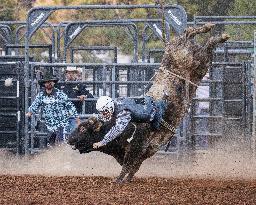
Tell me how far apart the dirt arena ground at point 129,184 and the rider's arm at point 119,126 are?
632mm

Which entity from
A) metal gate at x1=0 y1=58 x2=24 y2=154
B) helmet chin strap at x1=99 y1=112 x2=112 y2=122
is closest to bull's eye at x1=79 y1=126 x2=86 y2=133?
helmet chin strap at x1=99 y1=112 x2=112 y2=122

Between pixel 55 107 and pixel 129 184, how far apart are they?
3.84 meters

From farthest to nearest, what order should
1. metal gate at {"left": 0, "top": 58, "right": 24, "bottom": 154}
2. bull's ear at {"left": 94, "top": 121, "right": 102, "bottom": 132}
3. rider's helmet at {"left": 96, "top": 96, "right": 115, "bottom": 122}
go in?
metal gate at {"left": 0, "top": 58, "right": 24, "bottom": 154} → bull's ear at {"left": 94, "top": 121, "right": 102, "bottom": 132} → rider's helmet at {"left": 96, "top": 96, "right": 115, "bottom": 122}

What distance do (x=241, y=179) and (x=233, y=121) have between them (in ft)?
12.4

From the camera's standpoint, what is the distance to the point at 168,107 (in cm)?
1322

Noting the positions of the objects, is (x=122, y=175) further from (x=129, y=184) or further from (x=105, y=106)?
(x=105, y=106)

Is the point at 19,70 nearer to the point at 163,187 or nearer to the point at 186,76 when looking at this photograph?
the point at 186,76

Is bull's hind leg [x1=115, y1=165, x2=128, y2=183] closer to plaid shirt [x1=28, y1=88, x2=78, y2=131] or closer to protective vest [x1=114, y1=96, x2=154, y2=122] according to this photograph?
protective vest [x1=114, y1=96, x2=154, y2=122]

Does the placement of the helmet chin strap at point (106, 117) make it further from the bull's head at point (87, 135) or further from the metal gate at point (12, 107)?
the metal gate at point (12, 107)

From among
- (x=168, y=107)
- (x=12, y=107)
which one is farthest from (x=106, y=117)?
(x=12, y=107)

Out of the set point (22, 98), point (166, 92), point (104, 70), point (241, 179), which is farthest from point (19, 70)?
point (241, 179)

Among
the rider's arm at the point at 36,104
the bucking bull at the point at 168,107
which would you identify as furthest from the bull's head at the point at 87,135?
the rider's arm at the point at 36,104

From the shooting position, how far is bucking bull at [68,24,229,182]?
1211 centimetres

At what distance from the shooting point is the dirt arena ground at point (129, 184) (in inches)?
408
